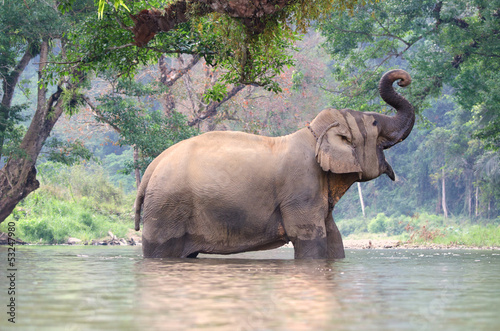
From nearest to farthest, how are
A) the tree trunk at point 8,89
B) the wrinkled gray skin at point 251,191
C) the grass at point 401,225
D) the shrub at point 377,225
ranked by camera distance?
the wrinkled gray skin at point 251,191 < the tree trunk at point 8,89 < the grass at point 401,225 < the shrub at point 377,225

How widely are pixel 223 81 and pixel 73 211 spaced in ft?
23.0

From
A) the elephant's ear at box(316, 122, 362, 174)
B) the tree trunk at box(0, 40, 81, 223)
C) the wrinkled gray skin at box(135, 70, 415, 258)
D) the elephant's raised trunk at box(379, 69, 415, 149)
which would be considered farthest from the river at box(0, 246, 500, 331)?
the tree trunk at box(0, 40, 81, 223)

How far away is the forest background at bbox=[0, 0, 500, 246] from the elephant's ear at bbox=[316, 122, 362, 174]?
2.12 meters

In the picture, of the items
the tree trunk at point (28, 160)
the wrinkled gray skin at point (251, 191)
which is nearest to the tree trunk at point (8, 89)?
the tree trunk at point (28, 160)

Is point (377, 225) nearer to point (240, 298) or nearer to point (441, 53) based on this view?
point (441, 53)

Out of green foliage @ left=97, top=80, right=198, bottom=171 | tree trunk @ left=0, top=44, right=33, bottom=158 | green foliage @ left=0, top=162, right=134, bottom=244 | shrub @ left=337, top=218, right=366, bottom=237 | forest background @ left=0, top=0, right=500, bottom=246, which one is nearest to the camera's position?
forest background @ left=0, top=0, right=500, bottom=246

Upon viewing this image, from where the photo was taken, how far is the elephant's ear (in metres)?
8.43

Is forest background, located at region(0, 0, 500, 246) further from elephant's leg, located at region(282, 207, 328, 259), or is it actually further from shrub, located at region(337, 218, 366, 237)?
elephant's leg, located at region(282, 207, 328, 259)

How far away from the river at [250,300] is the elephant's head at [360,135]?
2.60 m

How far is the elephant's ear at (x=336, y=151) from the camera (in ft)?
27.7

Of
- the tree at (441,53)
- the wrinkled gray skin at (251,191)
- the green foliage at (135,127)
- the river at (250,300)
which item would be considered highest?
the tree at (441,53)

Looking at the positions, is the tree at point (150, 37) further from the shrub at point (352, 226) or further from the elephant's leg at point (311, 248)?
the shrub at point (352, 226)

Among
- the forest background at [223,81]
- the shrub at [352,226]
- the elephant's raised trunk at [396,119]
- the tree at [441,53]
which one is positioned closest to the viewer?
the elephant's raised trunk at [396,119]

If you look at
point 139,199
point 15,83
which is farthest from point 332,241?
point 15,83
